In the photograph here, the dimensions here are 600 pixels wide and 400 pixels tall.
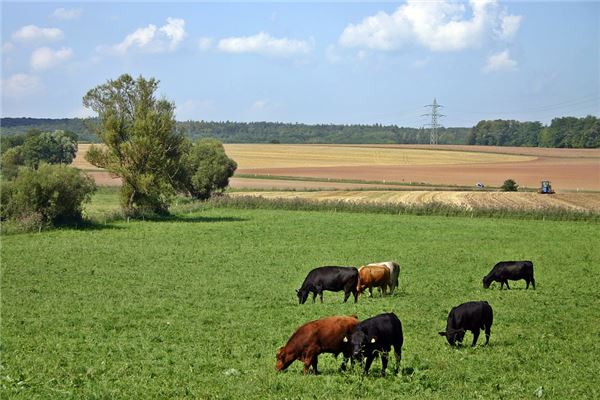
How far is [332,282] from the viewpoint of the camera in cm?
2444

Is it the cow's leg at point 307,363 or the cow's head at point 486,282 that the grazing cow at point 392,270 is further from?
the cow's leg at point 307,363

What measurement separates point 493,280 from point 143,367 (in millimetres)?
17230

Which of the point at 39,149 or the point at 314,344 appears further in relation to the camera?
the point at 39,149

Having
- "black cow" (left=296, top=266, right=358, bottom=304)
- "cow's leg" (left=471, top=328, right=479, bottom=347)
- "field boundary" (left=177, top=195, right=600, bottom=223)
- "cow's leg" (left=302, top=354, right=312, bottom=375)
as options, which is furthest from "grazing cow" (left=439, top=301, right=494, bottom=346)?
"field boundary" (left=177, top=195, right=600, bottom=223)

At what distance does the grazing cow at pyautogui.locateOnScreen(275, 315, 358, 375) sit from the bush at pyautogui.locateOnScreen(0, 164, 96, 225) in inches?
1453

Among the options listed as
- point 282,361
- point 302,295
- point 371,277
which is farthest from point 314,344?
point 371,277

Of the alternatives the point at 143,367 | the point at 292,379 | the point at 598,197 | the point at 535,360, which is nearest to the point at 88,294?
the point at 143,367

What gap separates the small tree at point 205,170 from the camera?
7438cm

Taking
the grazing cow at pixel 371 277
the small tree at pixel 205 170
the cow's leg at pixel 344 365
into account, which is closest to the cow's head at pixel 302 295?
the grazing cow at pixel 371 277

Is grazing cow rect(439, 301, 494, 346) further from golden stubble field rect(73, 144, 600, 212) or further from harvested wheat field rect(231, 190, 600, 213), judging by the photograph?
golden stubble field rect(73, 144, 600, 212)

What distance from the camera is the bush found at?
4784 centimetres

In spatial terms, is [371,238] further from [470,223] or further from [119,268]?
[119,268]

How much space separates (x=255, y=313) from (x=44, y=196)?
31030 millimetres

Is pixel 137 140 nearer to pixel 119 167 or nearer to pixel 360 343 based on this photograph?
pixel 119 167
